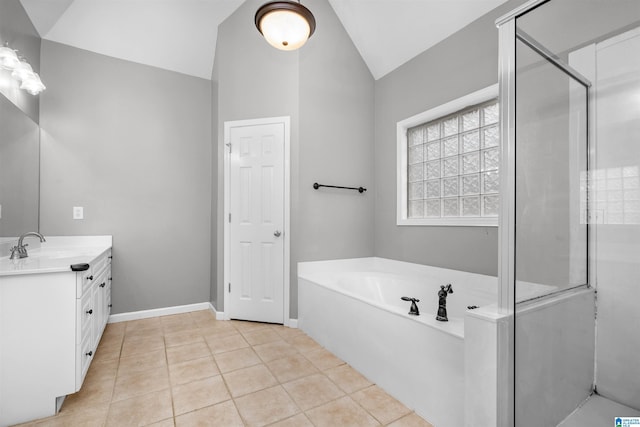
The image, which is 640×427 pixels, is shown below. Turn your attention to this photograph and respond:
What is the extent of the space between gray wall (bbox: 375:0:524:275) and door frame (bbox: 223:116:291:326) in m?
1.05

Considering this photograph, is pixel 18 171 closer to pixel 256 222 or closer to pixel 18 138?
pixel 18 138

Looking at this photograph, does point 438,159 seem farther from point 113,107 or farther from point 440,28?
point 113,107

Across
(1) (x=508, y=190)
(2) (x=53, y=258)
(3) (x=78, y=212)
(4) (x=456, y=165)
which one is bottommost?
(2) (x=53, y=258)

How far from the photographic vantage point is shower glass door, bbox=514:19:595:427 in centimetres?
123

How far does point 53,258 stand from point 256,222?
1555 millimetres

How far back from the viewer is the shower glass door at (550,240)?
4.04ft

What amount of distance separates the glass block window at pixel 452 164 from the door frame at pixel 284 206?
3.79 ft

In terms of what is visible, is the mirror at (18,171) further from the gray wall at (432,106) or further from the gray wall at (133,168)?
the gray wall at (432,106)

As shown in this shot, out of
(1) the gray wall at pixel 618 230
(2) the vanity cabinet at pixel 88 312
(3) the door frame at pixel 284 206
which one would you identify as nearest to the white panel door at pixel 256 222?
(3) the door frame at pixel 284 206

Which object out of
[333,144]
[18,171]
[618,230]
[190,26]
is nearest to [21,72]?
[18,171]

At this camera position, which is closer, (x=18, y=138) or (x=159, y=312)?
(x=18, y=138)

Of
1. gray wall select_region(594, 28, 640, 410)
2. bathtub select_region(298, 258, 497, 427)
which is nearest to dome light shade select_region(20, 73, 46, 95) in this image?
bathtub select_region(298, 258, 497, 427)

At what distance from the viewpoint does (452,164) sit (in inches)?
104

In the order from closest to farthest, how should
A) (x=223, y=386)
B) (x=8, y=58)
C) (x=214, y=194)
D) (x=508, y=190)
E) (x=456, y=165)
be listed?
(x=508, y=190) < (x=223, y=386) < (x=8, y=58) < (x=456, y=165) < (x=214, y=194)
